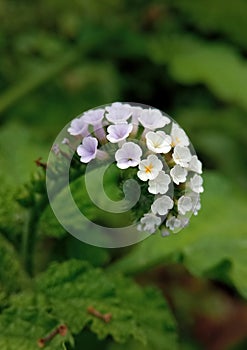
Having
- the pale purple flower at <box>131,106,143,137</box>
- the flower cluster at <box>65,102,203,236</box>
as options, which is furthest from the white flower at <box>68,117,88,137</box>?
the pale purple flower at <box>131,106,143,137</box>

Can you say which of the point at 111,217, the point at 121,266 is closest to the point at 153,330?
the point at 121,266

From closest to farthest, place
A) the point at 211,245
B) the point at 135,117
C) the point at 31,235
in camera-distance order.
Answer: the point at 135,117 < the point at 31,235 < the point at 211,245

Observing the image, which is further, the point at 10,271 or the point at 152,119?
the point at 10,271

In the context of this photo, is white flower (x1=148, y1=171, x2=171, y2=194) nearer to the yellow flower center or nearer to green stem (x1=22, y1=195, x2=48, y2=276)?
the yellow flower center

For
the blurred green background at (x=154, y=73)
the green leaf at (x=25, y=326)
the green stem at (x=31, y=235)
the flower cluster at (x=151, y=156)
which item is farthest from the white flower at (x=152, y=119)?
the blurred green background at (x=154, y=73)

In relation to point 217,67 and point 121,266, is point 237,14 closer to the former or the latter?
point 217,67

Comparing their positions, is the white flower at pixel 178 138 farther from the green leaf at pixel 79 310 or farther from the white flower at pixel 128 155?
the green leaf at pixel 79 310

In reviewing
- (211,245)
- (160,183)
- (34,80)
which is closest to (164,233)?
(160,183)

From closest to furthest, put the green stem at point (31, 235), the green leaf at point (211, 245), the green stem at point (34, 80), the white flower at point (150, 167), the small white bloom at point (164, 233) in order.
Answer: the white flower at point (150, 167) → the small white bloom at point (164, 233) → the green stem at point (31, 235) → the green leaf at point (211, 245) → the green stem at point (34, 80)

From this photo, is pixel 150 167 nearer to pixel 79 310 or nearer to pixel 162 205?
pixel 162 205
